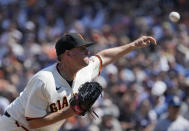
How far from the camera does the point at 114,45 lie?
12.6 meters

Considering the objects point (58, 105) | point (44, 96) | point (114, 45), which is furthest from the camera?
point (114, 45)

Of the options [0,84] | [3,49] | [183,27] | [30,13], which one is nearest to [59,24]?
[30,13]

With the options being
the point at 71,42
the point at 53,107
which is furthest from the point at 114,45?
the point at 53,107

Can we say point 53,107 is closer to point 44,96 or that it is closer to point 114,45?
point 44,96

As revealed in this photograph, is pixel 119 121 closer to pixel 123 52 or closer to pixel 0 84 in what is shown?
pixel 0 84

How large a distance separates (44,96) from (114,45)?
804 cm

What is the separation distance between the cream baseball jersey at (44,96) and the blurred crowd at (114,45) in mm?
3008

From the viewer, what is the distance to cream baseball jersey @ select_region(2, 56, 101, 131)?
4.69 m

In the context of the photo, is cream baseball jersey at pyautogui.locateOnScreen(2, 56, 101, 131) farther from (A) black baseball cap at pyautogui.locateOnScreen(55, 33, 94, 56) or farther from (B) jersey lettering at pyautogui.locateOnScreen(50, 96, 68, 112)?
(A) black baseball cap at pyautogui.locateOnScreen(55, 33, 94, 56)

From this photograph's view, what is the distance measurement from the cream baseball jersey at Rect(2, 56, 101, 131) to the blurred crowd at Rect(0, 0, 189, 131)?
301cm

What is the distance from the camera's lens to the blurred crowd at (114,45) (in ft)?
29.9

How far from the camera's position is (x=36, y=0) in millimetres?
15953

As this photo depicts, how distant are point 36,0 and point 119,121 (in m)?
7.77

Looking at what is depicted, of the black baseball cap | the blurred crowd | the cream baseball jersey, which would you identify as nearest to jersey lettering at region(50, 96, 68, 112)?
the cream baseball jersey
